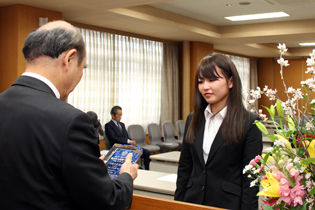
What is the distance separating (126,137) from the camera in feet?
23.0

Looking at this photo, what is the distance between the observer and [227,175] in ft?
6.20

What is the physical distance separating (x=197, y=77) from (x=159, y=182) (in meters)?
1.47

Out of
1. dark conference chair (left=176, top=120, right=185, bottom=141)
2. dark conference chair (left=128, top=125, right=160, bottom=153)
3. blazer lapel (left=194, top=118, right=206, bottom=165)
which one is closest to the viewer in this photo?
blazer lapel (left=194, top=118, right=206, bottom=165)

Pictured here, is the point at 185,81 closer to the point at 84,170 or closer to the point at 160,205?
the point at 160,205

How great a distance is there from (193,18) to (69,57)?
25.0ft

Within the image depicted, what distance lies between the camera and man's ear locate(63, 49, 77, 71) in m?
1.17

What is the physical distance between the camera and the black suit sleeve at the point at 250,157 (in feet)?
6.04

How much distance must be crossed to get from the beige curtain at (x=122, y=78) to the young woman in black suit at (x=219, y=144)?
5632mm

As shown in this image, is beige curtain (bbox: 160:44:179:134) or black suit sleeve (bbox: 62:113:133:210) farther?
beige curtain (bbox: 160:44:179:134)

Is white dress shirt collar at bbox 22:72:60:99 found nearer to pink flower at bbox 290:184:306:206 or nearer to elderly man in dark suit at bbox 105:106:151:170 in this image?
pink flower at bbox 290:184:306:206

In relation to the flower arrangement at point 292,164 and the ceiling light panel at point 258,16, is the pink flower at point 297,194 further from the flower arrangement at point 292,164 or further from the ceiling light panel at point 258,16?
the ceiling light panel at point 258,16

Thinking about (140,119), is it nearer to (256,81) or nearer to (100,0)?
(100,0)

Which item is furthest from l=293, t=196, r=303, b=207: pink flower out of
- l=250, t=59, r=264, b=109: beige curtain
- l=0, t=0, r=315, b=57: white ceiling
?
l=250, t=59, r=264, b=109: beige curtain

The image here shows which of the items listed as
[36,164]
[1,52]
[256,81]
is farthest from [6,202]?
[256,81]
